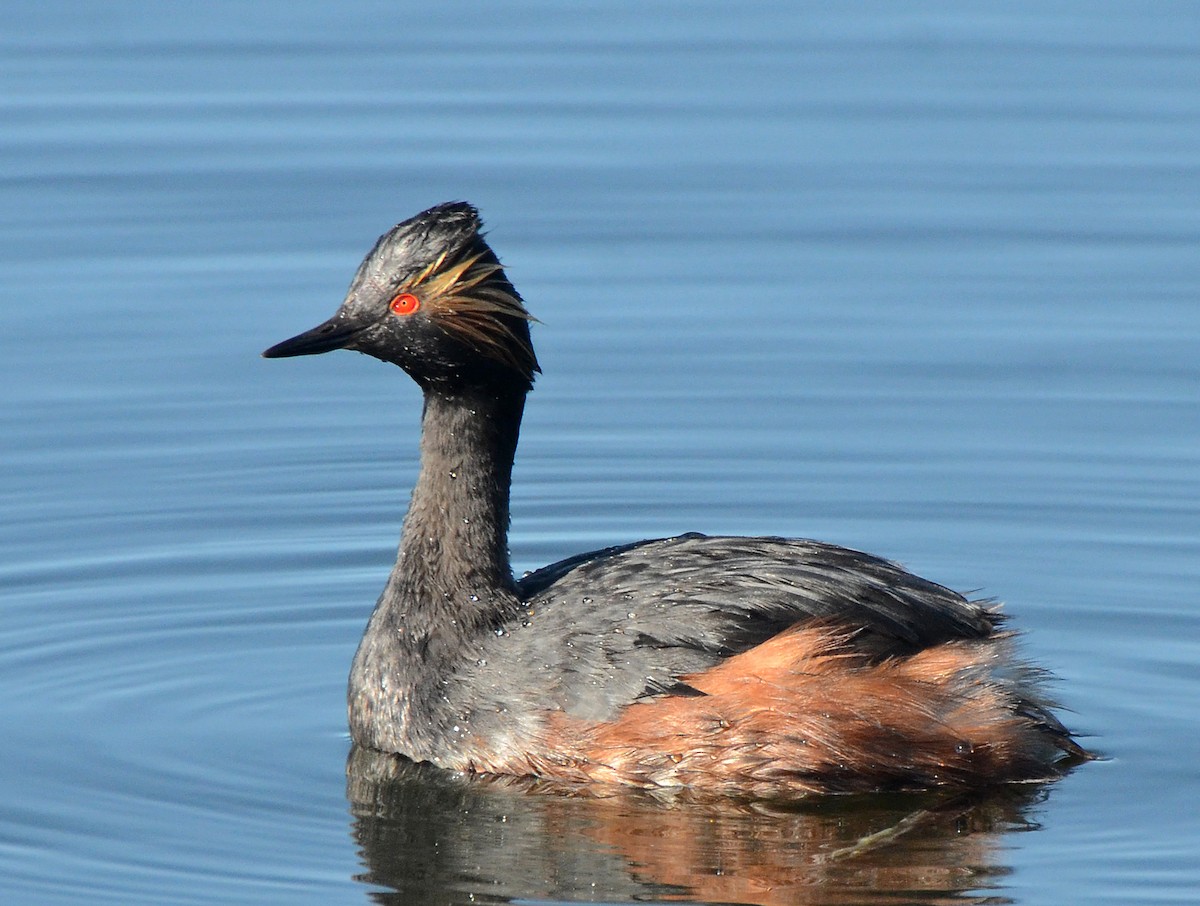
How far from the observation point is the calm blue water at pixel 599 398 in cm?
962

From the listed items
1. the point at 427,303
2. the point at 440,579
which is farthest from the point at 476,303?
the point at 440,579

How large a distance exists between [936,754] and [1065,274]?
247 inches

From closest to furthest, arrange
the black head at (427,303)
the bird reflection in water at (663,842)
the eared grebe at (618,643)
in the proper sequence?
the bird reflection in water at (663,842) < the eared grebe at (618,643) < the black head at (427,303)

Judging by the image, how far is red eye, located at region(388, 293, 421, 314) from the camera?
1038cm

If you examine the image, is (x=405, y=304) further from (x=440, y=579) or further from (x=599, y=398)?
(x=599, y=398)

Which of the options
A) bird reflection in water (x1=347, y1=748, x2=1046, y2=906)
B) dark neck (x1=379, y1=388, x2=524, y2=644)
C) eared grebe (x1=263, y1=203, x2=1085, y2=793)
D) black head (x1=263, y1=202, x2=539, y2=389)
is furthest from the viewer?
dark neck (x1=379, y1=388, x2=524, y2=644)

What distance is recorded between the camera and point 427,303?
34.0ft

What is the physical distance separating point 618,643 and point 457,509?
1.11 metres

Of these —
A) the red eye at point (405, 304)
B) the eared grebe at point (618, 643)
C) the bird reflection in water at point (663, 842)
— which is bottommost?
the bird reflection in water at point (663, 842)

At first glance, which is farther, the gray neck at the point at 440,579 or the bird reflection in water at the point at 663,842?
the gray neck at the point at 440,579

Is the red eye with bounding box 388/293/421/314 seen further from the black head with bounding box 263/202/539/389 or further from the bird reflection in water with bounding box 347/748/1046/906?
the bird reflection in water with bounding box 347/748/1046/906

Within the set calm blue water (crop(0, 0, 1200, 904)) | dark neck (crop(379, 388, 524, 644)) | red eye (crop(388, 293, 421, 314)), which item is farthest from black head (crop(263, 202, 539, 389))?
calm blue water (crop(0, 0, 1200, 904))

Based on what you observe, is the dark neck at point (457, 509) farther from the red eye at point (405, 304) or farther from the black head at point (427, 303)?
the red eye at point (405, 304)

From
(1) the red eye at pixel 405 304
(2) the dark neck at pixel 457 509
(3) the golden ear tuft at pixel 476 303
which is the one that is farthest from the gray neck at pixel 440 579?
(1) the red eye at pixel 405 304
